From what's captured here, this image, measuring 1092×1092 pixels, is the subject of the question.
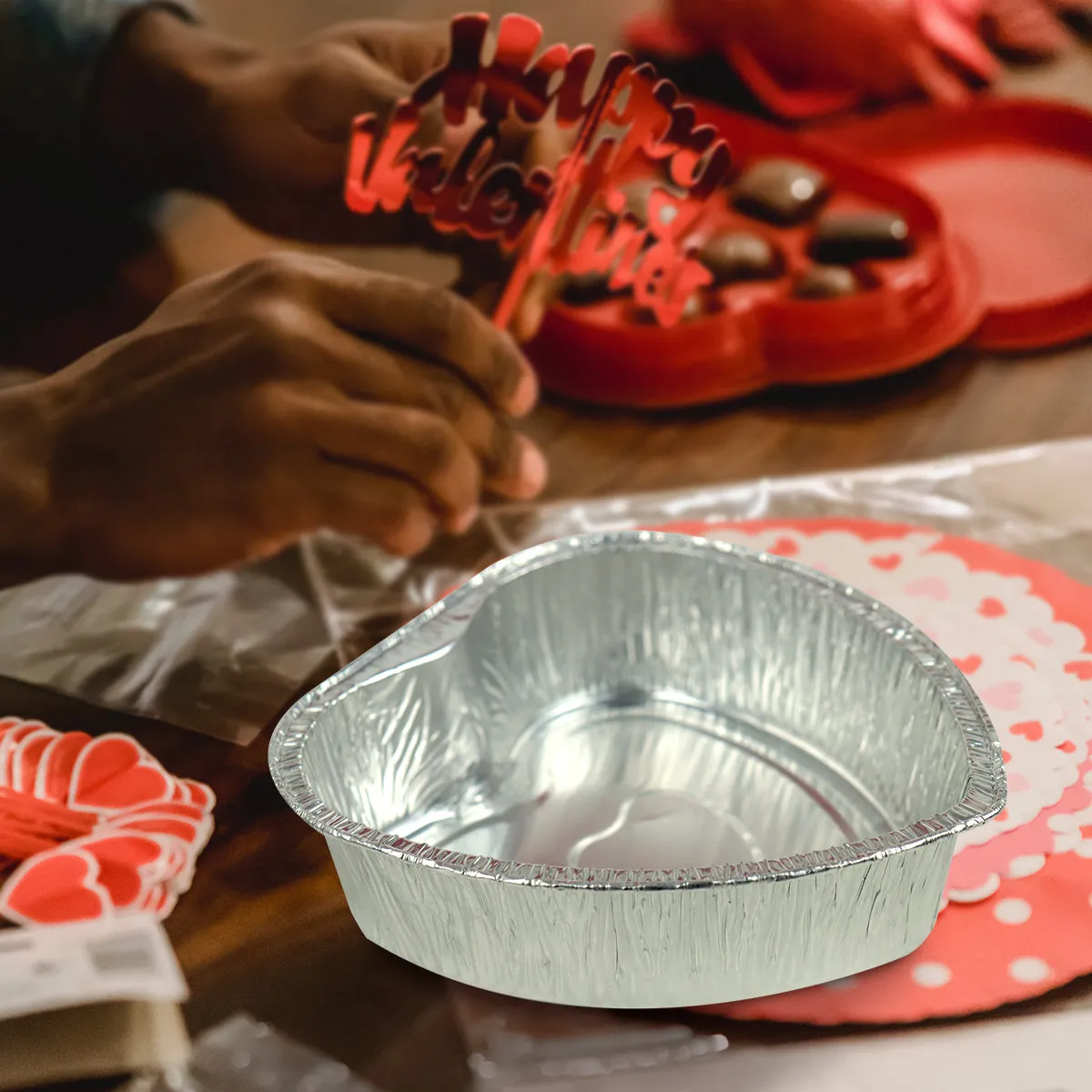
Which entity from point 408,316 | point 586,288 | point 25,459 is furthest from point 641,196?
point 25,459

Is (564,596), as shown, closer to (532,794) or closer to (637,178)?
(532,794)

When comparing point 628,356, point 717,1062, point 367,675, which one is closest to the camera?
point 717,1062

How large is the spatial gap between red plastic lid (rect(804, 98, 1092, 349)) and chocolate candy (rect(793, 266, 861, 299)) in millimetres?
123

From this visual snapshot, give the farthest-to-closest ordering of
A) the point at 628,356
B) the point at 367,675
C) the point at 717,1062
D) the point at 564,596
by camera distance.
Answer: the point at 628,356 < the point at 564,596 < the point at 367,675 < the point at 717,1062

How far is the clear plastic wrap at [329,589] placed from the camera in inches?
27.0

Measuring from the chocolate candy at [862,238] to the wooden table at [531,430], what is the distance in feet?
0.29

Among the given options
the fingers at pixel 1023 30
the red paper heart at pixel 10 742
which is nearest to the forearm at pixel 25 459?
the red paper heart at pixel 10 742

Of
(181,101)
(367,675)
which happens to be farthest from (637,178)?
(367,675)

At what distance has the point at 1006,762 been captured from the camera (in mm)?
597

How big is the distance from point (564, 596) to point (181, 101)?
35 centimetres

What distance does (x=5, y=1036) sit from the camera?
491 millimetres

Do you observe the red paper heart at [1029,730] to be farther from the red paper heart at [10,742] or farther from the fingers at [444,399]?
the red paper heart at [10,742]

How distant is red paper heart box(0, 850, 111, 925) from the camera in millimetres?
548

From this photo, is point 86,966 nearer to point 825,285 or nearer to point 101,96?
point 101,96
